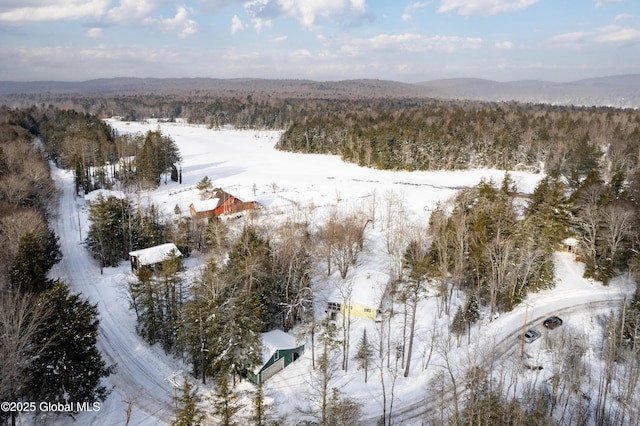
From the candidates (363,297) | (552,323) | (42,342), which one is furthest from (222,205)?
(552,323)

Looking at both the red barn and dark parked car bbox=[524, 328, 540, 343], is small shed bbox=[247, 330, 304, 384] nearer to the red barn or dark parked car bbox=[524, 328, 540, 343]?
dark parked car bbox=[524, 328, 540, 343]

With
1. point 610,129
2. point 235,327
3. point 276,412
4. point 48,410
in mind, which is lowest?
point 276,412

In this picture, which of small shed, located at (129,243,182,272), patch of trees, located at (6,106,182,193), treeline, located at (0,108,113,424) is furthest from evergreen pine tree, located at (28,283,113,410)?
patch of trees, located at (6,106,182,193)

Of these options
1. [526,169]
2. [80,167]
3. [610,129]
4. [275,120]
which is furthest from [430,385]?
[275,120]

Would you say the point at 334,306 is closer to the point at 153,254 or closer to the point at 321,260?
the point at 321,260

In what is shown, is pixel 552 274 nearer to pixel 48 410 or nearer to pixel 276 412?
pixel 276 412

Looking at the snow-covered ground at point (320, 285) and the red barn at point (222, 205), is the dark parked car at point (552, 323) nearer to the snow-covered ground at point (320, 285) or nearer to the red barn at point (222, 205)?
the snow-covered ground at point (320, 285)
